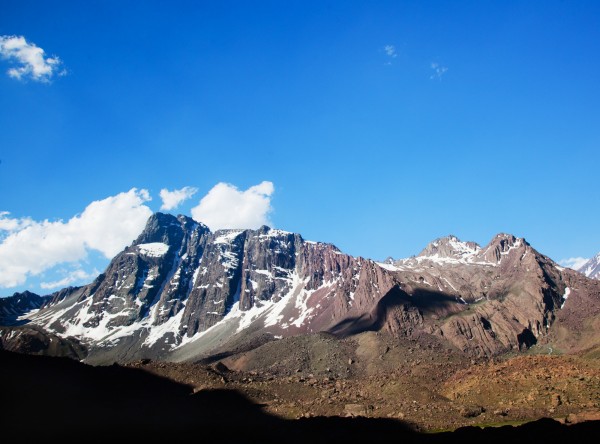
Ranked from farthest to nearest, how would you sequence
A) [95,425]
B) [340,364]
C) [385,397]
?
[340,364]
[385,397]
[95,425]

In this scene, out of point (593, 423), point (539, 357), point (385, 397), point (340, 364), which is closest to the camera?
point (593, 423)

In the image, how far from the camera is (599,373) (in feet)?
206

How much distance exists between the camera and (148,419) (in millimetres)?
51312

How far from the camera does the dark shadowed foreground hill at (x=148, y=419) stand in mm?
38125

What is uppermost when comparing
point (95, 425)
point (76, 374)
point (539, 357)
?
point (539, 357)

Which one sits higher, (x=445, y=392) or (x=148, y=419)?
(x=445, y=392)

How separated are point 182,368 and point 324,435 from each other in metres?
39.5

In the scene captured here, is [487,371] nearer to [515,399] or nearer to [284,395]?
[515,399]

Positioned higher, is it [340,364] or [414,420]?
[340,364]

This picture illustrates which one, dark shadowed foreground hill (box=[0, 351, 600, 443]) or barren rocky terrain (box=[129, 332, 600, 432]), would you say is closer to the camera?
dark shadowed foreground hill (box=[0, 351, 600, 443])

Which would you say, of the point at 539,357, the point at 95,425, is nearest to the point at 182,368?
the point at 95,425

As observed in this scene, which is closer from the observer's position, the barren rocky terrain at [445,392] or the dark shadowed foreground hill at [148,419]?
the dark shadowed foreground hill at [148,419]

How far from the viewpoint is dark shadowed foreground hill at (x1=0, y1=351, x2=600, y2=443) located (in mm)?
38125

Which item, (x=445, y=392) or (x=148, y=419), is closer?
(x=148, y=419)
